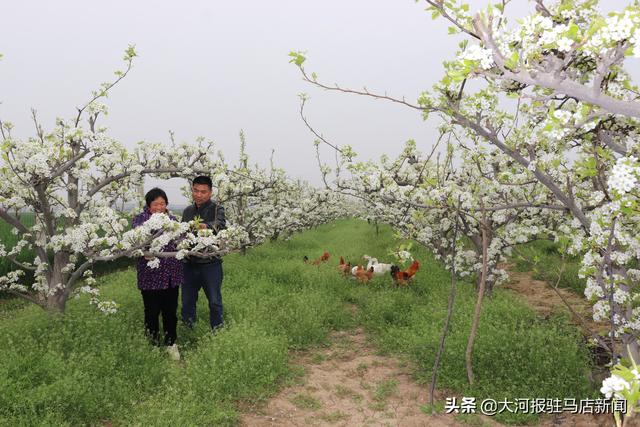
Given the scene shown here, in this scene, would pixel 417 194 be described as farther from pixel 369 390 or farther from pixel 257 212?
pixel 257 212

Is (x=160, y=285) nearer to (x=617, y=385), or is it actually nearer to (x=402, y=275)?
(x=617, y=385)

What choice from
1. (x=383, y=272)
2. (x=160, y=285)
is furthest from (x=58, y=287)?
(x=383, y=272)

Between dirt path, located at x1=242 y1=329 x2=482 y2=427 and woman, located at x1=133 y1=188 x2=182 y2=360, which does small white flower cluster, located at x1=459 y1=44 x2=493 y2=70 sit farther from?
woman, located at x1=133 y1=188 x2=182 y2=360

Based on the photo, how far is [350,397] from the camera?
5602mm

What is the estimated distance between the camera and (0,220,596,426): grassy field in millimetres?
4871

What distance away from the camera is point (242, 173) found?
8430mm

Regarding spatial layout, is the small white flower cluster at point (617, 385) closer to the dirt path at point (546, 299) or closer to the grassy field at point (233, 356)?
the grassy field at point (233, 356)

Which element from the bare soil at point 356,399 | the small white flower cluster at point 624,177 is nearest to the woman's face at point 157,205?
the bare soil at point 356,399

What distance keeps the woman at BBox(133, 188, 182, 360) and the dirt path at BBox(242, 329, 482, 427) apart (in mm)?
1972

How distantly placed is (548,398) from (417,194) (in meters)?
3.38

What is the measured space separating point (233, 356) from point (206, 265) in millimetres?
1463

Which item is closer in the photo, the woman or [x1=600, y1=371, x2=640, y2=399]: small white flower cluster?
[x1=600, y1=371, x2=640, y2=399]: small white flower cluster

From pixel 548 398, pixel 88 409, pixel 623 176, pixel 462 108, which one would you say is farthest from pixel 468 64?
pixel 88 409

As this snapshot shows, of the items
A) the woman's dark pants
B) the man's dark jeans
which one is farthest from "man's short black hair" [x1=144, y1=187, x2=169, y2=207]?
the woman's dark pants
